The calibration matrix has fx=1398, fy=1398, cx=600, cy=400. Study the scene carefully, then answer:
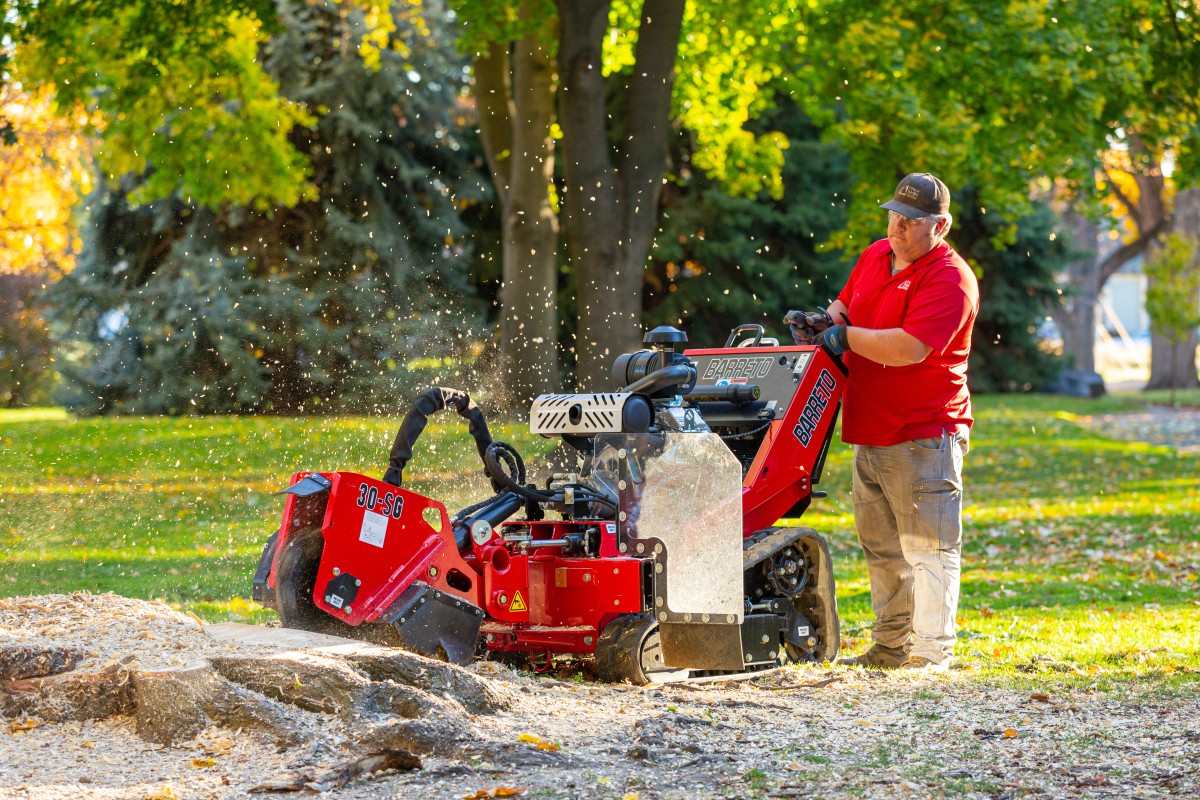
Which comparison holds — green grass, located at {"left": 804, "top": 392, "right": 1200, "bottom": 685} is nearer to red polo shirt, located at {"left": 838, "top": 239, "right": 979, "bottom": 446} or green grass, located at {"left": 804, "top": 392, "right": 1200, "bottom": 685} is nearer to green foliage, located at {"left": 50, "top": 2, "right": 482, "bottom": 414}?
red polo shirt, located at {"left": 838, "top": 239, "right": 979, "bottom": 446}

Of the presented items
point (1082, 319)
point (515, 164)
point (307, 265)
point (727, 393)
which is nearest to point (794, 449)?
point (727, 393)

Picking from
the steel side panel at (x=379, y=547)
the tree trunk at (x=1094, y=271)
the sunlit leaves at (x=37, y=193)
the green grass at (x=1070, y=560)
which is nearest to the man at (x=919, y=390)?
the green grass at (x=1070, y=560)

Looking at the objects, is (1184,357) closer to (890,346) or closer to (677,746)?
(890,346)

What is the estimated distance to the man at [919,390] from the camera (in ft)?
21.5

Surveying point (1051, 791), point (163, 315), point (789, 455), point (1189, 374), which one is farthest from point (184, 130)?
point (1189, 374)

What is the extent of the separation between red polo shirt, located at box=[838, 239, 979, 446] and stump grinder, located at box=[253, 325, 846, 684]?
29 cm

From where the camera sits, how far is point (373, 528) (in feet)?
19.0

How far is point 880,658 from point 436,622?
2371 millimetres

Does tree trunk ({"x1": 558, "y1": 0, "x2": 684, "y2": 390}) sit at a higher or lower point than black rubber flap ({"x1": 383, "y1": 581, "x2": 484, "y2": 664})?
higher

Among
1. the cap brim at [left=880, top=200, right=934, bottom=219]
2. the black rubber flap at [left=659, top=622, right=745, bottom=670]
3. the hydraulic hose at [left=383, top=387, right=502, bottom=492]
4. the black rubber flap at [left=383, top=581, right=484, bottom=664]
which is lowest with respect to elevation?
the black rubber flap at [left=659, top=622, right=745, bottom=670]

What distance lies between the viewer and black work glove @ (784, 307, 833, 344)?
6867mm

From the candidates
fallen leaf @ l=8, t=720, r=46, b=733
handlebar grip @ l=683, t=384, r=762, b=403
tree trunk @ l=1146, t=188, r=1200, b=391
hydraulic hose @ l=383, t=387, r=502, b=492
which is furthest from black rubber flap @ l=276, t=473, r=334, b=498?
tree trunk @ l=1146, t=188, r=1200, b=391

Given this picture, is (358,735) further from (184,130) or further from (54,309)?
(54,309)

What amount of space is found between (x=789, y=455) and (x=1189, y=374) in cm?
3637
